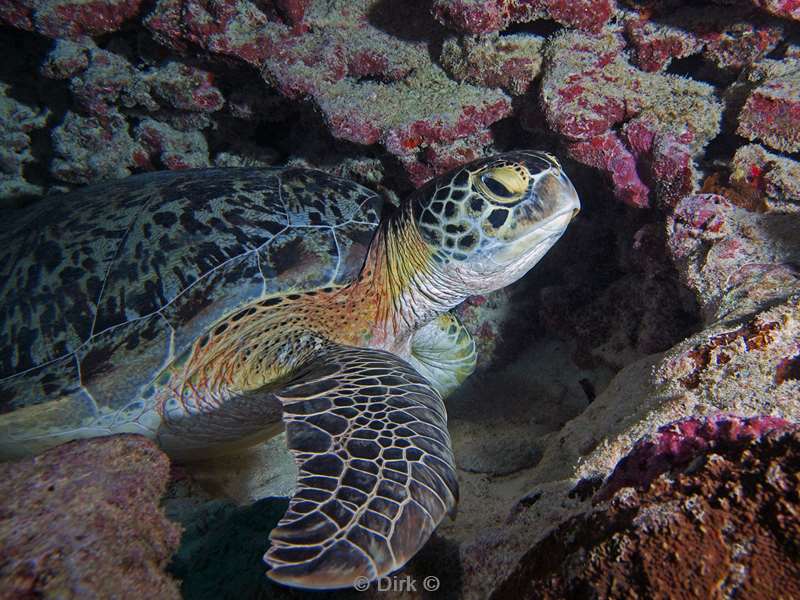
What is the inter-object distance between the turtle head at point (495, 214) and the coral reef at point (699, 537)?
125 cm

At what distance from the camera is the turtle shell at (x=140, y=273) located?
6.82 feet

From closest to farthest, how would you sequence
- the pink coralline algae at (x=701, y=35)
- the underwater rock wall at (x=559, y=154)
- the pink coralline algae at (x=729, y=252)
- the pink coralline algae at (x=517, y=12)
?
the underwater rock wall at (x=559, y=154) < the pink coralline algae at (x=729, y=252) < the pink coralline algae at (x=701, y=35) < the pink coralline algae at (x=517, y=12)

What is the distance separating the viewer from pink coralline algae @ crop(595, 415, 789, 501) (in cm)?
105

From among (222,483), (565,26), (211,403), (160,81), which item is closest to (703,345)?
(565,26)

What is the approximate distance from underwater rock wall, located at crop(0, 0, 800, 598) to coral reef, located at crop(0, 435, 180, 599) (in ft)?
2.93

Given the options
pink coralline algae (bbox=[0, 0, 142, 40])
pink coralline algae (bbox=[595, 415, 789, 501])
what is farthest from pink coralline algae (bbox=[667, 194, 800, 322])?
pink coralline algae (bbox=[0, 0, 142, 40])

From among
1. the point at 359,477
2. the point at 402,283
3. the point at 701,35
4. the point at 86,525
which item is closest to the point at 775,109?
the point at 701,35

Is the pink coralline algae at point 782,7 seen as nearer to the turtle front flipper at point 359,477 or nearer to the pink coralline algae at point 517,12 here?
the pink coralline algae at point 517,12

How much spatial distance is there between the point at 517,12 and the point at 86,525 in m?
2.80

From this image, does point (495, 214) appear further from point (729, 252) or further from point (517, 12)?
point (517, 12)

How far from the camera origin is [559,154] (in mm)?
2879

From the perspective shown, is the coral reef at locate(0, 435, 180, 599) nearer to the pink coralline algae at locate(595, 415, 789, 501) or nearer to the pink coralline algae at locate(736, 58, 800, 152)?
the pink coralline algae at locate(595, 415, 789, 501)

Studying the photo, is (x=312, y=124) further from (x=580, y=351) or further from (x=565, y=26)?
(x=580, y=351)

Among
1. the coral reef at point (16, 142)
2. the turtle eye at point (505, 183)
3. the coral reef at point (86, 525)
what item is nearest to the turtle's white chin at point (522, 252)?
the turtle eye at point (505, 183)
